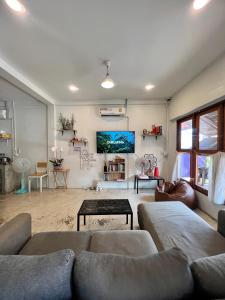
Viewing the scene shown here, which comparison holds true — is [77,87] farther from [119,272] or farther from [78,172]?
[119,272]

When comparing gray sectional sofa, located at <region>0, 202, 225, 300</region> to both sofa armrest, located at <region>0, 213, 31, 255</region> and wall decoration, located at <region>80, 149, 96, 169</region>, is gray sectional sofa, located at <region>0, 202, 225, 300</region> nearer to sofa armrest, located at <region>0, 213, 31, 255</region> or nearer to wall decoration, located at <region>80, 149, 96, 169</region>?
sofa armrest, located at <region>0, 213, 31, 255</region>

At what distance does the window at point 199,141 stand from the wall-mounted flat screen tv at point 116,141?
1.38 meters

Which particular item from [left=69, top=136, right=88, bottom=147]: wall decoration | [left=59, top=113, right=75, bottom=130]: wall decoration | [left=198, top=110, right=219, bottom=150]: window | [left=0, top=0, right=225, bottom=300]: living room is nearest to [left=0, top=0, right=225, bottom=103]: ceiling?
[left=0, top=0, right=225, bottom=300]: living room

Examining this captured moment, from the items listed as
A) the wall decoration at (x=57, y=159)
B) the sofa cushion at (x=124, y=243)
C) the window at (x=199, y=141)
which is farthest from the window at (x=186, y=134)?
the wall decoration at (x=57, y=159)

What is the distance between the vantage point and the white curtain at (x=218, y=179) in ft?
8.90

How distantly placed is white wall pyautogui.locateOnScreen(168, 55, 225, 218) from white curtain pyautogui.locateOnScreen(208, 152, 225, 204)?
300 millimetres

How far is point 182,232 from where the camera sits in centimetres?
176

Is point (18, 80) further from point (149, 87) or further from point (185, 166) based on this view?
point (185, 166)

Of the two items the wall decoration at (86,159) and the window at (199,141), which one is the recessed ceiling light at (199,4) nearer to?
the window at (199,141)

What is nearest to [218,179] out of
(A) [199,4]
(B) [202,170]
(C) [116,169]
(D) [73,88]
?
(B) [202,170]

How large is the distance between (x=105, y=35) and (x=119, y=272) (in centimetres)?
244

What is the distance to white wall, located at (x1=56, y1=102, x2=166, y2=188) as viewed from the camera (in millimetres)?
5305

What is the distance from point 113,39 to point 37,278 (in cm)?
252

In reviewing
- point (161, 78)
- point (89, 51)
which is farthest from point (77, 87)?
point (161, 78)
